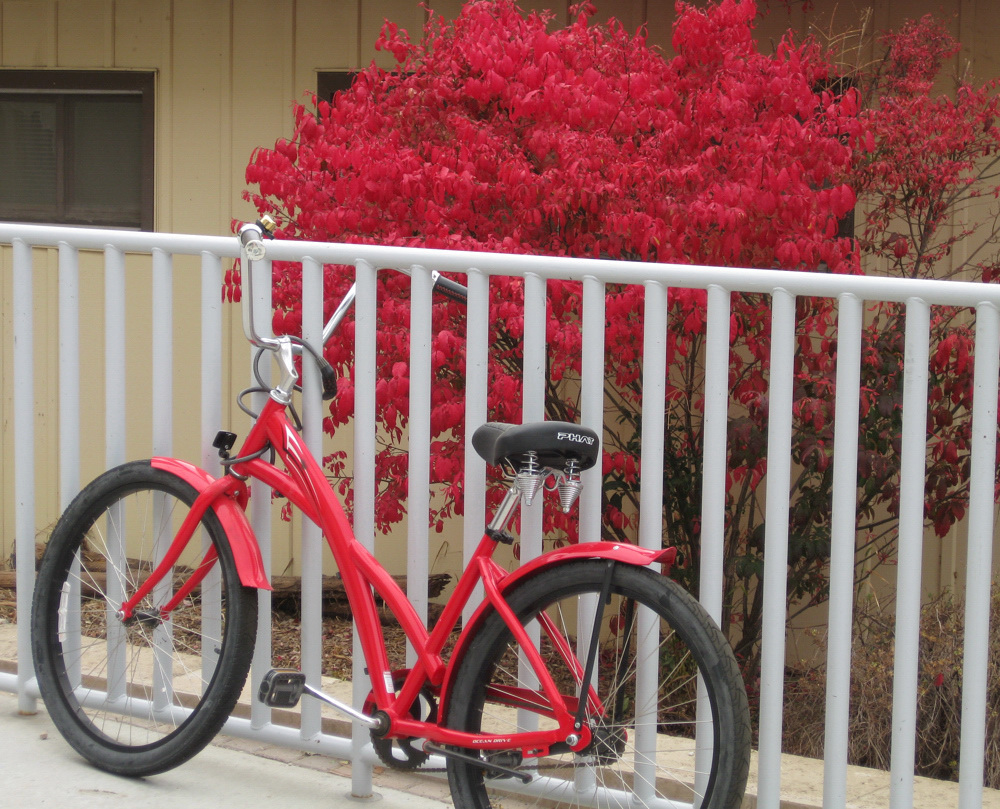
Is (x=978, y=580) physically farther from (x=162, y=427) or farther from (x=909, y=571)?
(x=162, y=427)

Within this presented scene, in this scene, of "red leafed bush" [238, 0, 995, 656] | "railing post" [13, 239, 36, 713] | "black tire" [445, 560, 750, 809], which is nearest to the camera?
"black tire" [445, 560, 750, 809]

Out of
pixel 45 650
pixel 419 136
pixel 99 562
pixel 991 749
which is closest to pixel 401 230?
pixel 419 136

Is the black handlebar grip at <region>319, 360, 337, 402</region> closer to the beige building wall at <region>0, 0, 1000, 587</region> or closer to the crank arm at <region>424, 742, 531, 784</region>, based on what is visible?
the crank arm at <region>424, 742, 531, 784</region>

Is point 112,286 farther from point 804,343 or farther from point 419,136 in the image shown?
point 804,343

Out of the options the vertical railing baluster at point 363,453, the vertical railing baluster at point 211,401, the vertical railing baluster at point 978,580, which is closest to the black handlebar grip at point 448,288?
the vertical railing baluster at point 363,453

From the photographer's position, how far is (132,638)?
2.59m

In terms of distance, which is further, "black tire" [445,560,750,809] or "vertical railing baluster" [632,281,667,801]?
"vertical railing baluster" [632,281,667,801]

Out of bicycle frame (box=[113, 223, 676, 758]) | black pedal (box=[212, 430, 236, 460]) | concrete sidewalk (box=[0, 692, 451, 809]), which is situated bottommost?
concrete sidewalk (box=[0, 692, 451, 809])

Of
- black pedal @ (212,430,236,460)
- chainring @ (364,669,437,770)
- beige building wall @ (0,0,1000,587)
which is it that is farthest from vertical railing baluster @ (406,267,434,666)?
beige building wall @ (0,0,1000,587)

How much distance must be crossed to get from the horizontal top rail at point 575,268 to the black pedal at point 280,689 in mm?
879

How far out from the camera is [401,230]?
3570 mm

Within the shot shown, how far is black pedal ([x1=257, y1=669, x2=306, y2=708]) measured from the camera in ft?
7.36

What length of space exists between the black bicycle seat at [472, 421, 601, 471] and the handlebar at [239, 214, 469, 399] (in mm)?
→ 417

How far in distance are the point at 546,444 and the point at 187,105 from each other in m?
3.94
